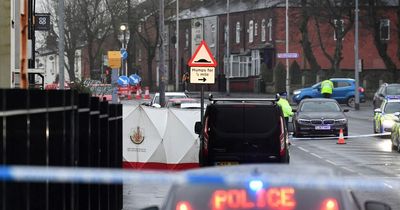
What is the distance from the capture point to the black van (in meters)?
15.3

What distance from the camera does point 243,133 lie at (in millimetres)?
15383

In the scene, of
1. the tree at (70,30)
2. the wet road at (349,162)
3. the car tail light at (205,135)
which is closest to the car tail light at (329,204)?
the wet road at (349,162)

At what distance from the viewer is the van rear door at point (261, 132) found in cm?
1533

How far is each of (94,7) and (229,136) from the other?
165ft

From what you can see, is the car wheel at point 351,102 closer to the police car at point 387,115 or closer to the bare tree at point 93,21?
the bare tree at point 93,21

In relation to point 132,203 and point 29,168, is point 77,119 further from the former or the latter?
point 132,203

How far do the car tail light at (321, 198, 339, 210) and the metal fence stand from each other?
2.30 m

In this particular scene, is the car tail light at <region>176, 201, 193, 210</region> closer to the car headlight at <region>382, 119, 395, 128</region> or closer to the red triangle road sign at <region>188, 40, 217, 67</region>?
the red triangle road sign at <region>188, 40, 217, 67</region>

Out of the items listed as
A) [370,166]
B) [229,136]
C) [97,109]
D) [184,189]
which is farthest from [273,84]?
[184,189]

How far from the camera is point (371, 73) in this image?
6419 centimetres

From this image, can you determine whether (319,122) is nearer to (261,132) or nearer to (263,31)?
(261,132)

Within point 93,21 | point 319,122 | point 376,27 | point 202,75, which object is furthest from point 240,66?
point 202,75

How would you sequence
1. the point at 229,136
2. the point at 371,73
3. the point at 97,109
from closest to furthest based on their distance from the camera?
the point at 97,109 < the point at 229,136 < the point at 371,73

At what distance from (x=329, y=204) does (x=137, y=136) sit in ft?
43.9
